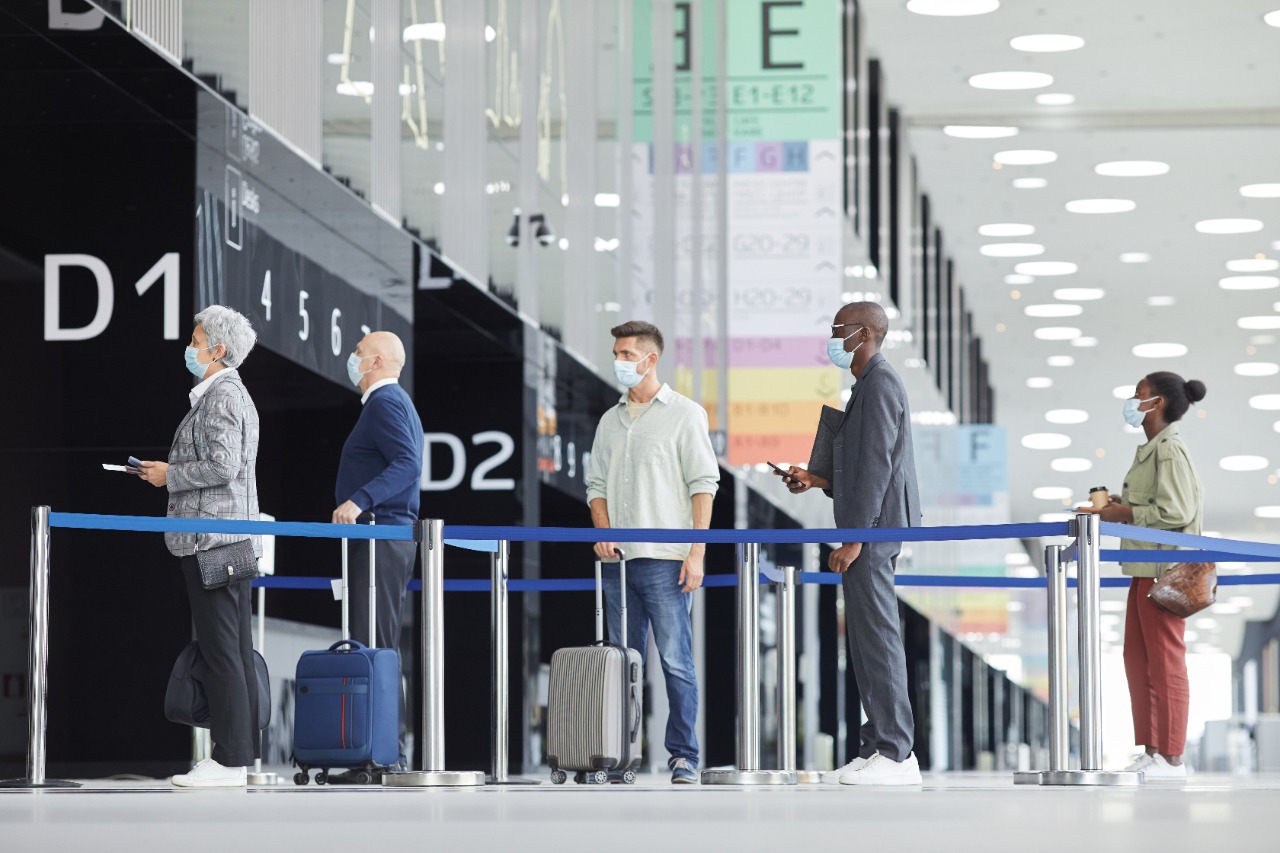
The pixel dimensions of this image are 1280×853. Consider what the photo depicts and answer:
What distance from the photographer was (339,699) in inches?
295

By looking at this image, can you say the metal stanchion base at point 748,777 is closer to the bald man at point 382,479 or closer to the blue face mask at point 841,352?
the bald man at point 382,479

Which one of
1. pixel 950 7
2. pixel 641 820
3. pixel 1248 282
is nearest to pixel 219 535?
pixel 641 820

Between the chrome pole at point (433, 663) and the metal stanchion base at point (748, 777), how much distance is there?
90 centimetres

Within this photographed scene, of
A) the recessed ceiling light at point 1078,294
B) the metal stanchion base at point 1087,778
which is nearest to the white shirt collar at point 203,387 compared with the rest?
the metal stanchion base at point 1087,778

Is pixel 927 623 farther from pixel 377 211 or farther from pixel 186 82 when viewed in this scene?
pixel 186 82

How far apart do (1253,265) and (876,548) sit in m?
18.9

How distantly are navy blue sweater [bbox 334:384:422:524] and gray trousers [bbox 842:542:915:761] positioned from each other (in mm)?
1645

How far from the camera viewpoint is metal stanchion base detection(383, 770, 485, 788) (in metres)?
7.30

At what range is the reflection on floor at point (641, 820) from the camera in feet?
13.2

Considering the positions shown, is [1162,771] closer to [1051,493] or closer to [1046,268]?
[1046,268]

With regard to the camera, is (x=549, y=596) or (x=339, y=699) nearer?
(x=339, y=699)

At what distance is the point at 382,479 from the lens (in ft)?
25.9

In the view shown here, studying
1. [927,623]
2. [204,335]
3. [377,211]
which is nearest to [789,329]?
[377,211]

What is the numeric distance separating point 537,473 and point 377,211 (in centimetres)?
297
